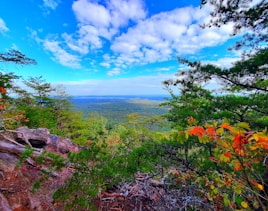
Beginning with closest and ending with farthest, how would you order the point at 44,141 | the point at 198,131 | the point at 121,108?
1. the point at 198,131
2. the point at 44,141
3. the point at 121,108

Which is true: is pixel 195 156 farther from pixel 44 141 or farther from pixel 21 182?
pixel 44 141

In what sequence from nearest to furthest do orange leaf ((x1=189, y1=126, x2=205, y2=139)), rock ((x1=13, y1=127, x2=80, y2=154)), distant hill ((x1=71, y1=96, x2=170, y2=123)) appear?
1. orange leaf ((x1=189, y1=126, x2=205, y2=139))
2. rock ((x1=13, y1=127, x2=80, y2=154))
3. distant hill ((x1=71, y1=96, x2=170, y2=123))

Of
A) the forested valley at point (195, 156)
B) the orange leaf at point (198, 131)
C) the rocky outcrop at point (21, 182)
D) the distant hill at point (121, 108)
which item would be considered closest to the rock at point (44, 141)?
the forested valley at point (195, 156)

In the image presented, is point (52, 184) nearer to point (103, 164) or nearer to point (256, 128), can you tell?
point (103, 164)

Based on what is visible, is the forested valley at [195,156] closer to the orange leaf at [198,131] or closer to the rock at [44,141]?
the orange leaf at [198,131]

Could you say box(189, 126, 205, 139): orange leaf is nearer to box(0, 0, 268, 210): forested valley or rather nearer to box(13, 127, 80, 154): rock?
box(0, 0, 268, 210): forested valley

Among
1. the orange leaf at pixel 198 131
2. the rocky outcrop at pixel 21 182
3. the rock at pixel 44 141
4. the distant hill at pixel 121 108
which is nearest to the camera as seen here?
the orange leaf at pixel 198 131

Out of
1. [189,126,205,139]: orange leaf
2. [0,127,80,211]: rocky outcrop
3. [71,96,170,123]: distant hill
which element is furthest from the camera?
[71,96,170,123]: distant hill

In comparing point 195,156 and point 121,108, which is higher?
point 195,156

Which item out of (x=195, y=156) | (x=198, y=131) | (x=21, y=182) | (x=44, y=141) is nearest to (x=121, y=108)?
(x=44, y=141)

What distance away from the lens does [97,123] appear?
15922 millimetres

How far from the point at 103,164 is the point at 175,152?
1831mm

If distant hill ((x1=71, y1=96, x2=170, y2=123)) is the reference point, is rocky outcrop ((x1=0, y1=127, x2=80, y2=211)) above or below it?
above

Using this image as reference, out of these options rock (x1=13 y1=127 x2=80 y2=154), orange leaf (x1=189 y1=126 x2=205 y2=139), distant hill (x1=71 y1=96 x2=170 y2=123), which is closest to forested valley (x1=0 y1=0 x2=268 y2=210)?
orange leaf (x1=189 y1=126 x2=205 y2=139)
